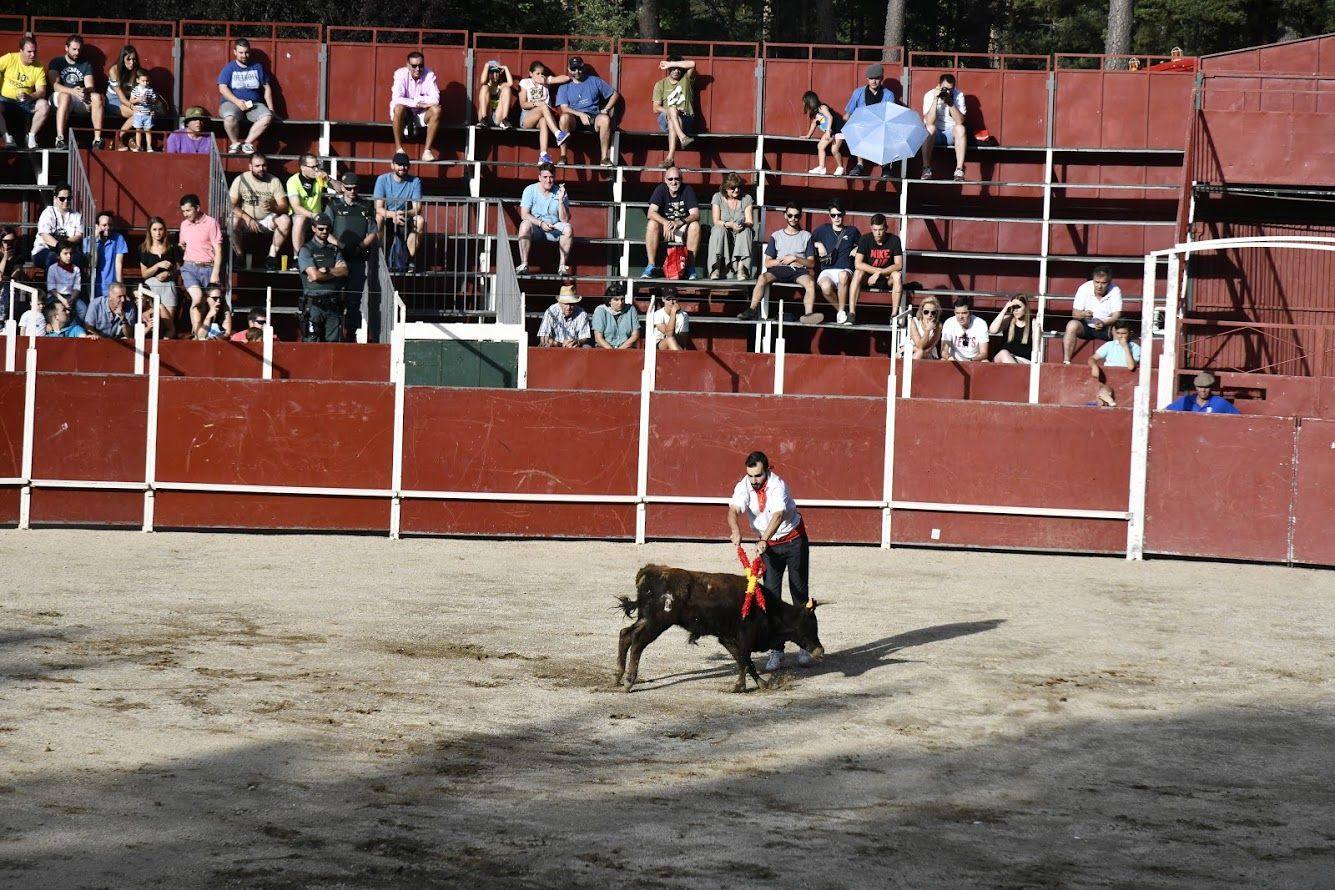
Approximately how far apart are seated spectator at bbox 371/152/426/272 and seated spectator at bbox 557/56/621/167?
2.81m

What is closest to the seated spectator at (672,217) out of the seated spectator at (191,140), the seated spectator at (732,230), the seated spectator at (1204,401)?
the seated spectator at (732,230)

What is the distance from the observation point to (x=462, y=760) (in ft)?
29.1

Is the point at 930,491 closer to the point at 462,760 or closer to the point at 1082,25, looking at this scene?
the point at 462,760

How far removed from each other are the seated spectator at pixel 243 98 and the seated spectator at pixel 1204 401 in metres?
12.3

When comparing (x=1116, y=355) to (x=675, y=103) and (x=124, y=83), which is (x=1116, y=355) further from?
(x=124, y=83)

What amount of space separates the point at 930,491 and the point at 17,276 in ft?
35.2

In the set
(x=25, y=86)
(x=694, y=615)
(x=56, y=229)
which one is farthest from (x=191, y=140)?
(x=694, y=615)

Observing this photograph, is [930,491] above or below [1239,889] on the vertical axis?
above

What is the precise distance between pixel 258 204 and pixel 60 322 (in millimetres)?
3000

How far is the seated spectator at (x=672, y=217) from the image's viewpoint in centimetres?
2212

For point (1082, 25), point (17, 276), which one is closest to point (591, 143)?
point (17, 276)

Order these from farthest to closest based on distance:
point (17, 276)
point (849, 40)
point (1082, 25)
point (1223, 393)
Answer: point (849, 40) → point (1082, 25) → point (17, 276) → point (1223, 393)

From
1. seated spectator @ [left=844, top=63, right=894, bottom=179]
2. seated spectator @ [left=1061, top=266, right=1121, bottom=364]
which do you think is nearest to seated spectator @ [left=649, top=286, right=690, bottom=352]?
seated spectator @ [left=844, top=63, right=894, bottom=179]

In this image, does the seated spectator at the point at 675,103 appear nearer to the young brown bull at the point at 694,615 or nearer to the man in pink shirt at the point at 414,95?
the man in pink shirt at the point at 414,95
